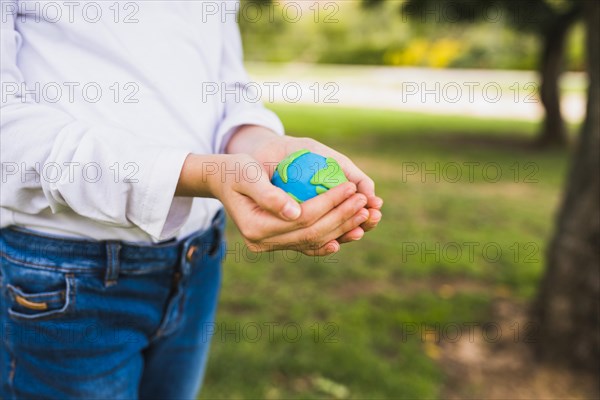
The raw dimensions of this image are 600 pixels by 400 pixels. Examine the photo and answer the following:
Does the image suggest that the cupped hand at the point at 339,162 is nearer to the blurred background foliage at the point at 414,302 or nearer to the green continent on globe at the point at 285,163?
the green continent on globe at the point at 285,163

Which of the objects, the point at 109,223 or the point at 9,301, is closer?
the point at 109,223

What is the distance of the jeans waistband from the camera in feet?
3.87

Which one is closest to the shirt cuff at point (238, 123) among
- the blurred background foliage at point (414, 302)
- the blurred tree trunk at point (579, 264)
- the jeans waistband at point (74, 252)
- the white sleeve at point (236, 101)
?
the white sleeve at point (236, 101)

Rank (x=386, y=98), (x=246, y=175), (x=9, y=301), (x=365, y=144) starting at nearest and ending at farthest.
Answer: (x=246, y=175) → (x=9, y=301) → (x=365, y=144) → (x=386, y=98)

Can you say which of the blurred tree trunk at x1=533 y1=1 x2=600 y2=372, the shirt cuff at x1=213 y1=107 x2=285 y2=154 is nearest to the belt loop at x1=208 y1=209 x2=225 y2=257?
the shirt cuff at x1=213 y1=107 x2=285 y2=154

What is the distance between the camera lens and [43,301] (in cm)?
117

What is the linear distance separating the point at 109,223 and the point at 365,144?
9.34 metres

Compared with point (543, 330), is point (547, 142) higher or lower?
higher

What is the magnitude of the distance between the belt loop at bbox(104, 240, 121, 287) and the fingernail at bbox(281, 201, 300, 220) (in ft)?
1.45

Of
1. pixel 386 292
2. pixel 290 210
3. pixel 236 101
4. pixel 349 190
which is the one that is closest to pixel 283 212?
pixel 290 210

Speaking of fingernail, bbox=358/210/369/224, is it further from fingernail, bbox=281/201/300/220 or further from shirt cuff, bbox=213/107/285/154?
shirt cuff, bbox=213/107/285/154

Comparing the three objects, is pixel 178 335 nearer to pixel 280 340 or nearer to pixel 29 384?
pixel 29 384

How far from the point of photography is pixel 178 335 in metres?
1.42

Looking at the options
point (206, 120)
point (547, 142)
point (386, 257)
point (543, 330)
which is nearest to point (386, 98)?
point (547, 142)
